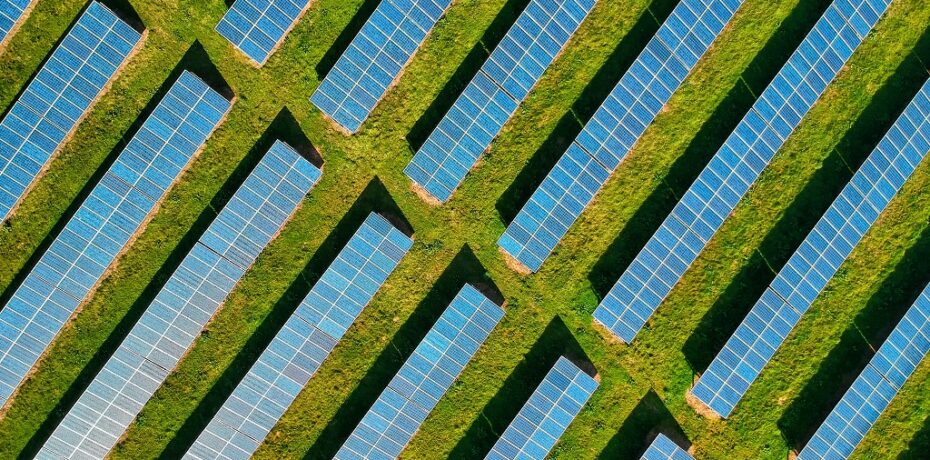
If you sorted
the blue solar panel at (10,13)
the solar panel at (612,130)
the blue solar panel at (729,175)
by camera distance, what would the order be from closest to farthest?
the blue solar panel at (10,13), the solar panel at (612,130), the blue solar panel at (729,175)

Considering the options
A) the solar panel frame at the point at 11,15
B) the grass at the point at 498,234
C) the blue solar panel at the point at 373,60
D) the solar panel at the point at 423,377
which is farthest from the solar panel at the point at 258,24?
the solar panel at the point at 423,377

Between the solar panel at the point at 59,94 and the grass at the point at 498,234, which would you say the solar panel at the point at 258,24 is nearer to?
the grass at the point at 498,234

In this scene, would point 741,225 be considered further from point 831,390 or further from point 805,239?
point 831,390

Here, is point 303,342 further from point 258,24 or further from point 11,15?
point 11,15

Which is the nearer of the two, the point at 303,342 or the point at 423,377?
the point at 303,342

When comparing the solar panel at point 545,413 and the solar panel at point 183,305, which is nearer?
the solar panel at point 183,305

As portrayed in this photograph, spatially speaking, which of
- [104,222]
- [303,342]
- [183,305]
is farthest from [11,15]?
[303,342]
